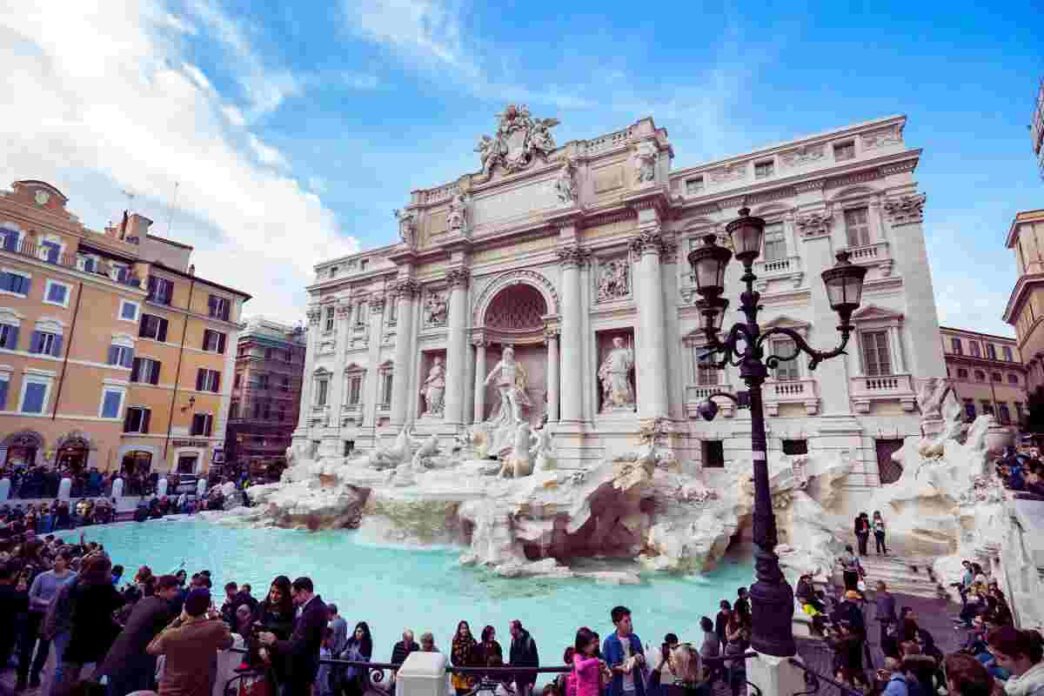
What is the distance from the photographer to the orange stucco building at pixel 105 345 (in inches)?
782

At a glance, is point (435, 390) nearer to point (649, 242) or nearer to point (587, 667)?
point (649, 242)

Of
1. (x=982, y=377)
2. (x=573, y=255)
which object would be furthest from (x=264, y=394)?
(x=982, y=377)

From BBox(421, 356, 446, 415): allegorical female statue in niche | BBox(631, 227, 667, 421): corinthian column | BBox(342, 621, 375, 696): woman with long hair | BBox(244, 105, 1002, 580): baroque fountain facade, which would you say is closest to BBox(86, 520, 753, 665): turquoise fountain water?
BBox(244, 105, 1002, 580): baroque fountain facade

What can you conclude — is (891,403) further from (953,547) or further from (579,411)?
(579,411)

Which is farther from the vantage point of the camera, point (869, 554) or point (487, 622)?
point (869, 554)

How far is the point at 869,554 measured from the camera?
1112cm

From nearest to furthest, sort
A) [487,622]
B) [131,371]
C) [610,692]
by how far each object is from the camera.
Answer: [610,692] → [487,622] → [131,371]

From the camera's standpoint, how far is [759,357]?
489 cm

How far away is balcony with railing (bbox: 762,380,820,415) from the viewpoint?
48.5ft

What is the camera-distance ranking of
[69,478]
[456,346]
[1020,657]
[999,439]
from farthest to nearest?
1. [456,346]
2. [69,478]
3. [999,439]
4. [1020,657]

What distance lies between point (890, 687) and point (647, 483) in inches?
356

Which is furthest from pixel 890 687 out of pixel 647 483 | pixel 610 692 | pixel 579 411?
pixel 579 411

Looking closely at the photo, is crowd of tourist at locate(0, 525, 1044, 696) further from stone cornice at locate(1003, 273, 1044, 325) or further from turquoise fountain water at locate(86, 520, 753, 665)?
stone cornice at locate(1003, 273, 1044, 325)

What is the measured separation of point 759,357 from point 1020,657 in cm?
286
